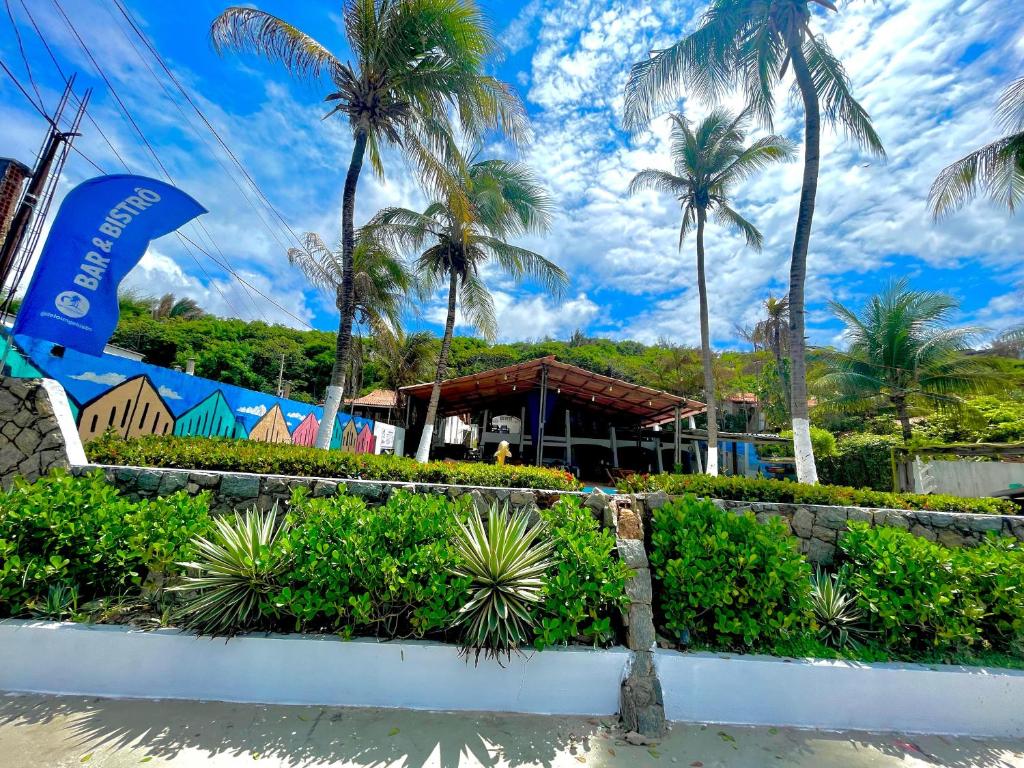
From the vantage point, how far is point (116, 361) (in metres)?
6.33

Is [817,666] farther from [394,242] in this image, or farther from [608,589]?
[394,242]

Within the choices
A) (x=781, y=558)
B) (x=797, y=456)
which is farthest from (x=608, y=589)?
(x=797, y=456)

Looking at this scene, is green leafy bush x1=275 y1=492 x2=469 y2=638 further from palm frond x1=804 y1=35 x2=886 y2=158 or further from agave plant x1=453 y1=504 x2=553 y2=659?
palm frond x1=804 y1=35 x2=886 y2=158

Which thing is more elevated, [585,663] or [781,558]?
[781,558]

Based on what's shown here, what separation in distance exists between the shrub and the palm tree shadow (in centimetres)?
114

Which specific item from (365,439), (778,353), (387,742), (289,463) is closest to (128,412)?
(289,463)

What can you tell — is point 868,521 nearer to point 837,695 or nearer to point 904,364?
point 837,695

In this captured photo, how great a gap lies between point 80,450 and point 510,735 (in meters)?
5.16

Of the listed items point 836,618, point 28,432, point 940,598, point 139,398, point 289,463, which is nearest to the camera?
point 940,598

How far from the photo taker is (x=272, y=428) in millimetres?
11422

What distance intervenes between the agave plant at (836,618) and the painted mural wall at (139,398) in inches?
264

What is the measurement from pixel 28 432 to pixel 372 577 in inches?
161

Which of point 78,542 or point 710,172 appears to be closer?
point 78,542

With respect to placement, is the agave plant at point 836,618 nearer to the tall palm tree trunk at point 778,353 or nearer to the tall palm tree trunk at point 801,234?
the tall palm tree trunk at point 801,234
